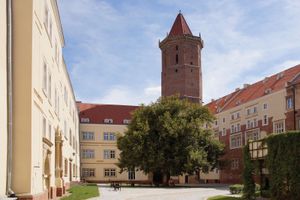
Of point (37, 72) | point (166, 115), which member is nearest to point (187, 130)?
point (166, 115)

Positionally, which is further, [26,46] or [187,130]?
[187,130]

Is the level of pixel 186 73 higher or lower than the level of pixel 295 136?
higher

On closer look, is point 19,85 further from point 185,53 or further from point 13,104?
point 185,53

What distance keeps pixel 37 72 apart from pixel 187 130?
121 ft

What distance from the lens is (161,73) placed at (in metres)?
82.4

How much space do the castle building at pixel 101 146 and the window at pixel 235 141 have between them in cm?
1673

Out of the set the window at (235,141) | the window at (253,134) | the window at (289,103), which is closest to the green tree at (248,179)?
the window at (289,103)

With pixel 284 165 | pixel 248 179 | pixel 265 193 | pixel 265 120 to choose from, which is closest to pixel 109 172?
pixel 265 120

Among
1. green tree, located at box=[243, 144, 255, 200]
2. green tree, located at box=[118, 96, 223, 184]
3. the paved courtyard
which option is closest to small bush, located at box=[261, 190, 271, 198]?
green tree, located at box=[243, 144, 255, 200]

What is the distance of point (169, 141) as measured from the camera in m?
52.9

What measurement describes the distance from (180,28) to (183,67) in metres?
7.84
